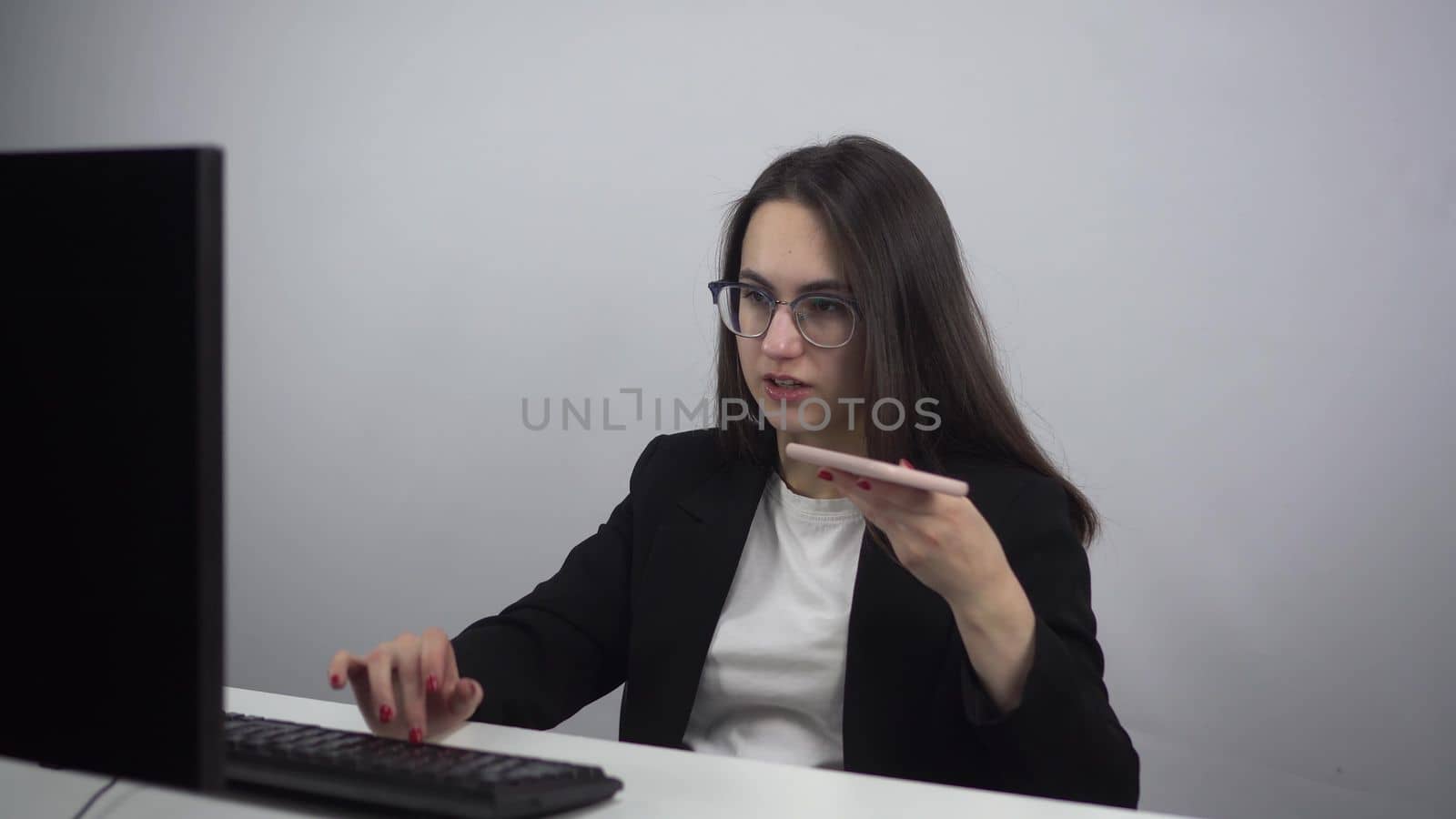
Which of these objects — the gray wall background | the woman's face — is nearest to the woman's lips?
the woman's face

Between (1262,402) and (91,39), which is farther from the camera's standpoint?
(91,39)

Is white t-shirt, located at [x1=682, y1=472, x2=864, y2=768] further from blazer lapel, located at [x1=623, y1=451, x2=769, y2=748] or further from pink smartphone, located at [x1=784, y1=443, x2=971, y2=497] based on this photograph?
pink smartphone, located at [x1=784, y1=443, x2=971, y2=497]

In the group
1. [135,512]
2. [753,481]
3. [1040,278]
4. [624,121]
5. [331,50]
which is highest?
[331,50]

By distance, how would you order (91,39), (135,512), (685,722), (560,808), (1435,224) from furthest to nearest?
(91,39), (1435,224), (685,722), (560,808), (135,512)

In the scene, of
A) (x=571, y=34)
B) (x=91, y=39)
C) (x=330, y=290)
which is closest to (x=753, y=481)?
(x=571, y=34)

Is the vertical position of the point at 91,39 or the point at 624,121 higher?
the point at 91,39

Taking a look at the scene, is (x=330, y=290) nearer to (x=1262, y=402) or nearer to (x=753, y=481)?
(x=753, y=481)

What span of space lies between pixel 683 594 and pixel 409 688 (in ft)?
1.57

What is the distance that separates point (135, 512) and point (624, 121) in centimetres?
212

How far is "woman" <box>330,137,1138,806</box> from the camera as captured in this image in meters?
1.28

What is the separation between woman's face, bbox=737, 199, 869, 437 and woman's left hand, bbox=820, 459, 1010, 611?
0.44 m

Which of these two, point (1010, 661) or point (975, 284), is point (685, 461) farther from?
point (975, 284)

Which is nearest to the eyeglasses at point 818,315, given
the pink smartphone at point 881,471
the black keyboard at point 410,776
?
the pink smartphone at point 881,471

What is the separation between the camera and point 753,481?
1.54 meters
